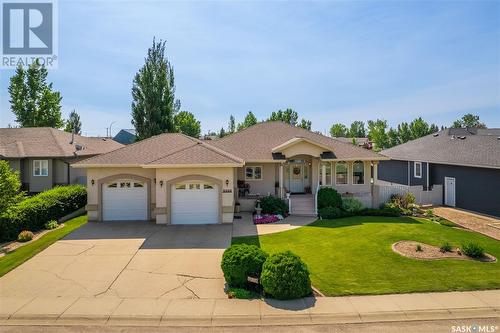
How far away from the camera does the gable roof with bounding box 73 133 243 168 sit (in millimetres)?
17750

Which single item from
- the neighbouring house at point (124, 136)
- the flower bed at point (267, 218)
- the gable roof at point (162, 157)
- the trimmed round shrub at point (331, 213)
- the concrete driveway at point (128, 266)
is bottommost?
the concrete driveway at point (128, 266)

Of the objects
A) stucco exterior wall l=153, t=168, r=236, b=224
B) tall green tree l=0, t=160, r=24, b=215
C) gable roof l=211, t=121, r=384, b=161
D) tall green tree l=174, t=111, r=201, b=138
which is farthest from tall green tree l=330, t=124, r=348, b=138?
tall green tree l=0, t=160, r=24, b=215

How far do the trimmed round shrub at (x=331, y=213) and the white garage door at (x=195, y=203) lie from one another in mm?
6375

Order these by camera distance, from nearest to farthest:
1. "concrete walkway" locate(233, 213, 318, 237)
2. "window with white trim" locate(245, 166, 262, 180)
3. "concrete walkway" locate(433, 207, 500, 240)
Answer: "concrete walkway" locate(233, 213, 318, 237), "concrete walkway" locate(433, 207, 500, 240), "window with white trim" locate(245, 166, 262, 180)

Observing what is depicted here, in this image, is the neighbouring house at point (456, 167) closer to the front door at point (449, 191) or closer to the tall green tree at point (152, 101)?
the front door at point (449, 191)

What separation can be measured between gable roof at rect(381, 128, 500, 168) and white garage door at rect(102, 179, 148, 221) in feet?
68.6

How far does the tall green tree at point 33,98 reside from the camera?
46188 millimetres

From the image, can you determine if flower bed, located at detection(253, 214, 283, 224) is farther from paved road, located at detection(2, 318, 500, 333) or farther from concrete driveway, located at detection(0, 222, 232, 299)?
paved road, located at detection(2, 318, 500, 333)

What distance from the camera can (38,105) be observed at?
47312 millimetres

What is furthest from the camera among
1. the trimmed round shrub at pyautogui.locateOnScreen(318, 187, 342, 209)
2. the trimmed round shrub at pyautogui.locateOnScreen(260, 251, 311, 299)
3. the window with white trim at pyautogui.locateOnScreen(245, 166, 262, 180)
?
the window with white trim at pyautogui.locateOnScreen(245, 166, 262, 180)

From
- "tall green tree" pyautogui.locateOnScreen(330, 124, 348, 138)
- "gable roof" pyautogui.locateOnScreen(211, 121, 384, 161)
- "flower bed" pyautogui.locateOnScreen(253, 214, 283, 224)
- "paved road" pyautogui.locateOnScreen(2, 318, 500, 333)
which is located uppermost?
"tall green tree" pyautogui.locateOnScreen(330, 124, 348, 138)

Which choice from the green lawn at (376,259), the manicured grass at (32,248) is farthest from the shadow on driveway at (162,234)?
the green lawn at (376,259)

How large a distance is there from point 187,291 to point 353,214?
13518 millimetres

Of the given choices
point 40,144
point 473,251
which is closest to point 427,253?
point 473,251
